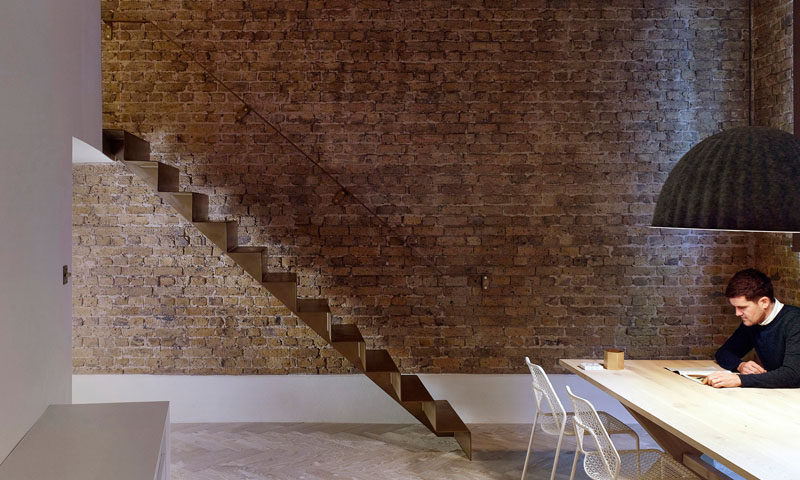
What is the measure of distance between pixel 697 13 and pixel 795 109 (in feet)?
3.96

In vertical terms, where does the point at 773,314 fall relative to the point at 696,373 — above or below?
above

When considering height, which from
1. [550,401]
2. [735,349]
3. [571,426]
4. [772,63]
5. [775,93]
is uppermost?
[772,63]

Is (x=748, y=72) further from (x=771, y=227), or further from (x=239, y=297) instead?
(x=239, y=297)

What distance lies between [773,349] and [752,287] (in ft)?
1.30

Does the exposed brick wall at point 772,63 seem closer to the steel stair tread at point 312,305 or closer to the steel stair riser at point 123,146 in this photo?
the steel stair tread at point 312,305

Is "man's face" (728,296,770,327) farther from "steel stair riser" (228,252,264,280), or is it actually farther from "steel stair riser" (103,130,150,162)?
"steel stair riser" (103,130,150,162)

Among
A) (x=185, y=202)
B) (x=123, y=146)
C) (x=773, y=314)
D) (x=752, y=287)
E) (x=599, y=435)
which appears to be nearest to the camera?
(x=599, y=435)

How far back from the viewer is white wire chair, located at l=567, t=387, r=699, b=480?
2.90 meters

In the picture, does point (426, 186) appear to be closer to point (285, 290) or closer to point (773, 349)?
point (285, 290)

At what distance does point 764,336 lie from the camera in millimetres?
3598

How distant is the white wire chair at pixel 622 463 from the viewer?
2.90m

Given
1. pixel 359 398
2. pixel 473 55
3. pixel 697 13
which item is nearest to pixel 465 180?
pixel 473 55

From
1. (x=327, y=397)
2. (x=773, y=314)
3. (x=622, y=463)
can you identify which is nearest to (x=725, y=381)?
(x=773, y=314)

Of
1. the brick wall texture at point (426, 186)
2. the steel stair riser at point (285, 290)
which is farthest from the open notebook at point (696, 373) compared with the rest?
the steel stair riser at point (285, 290)
